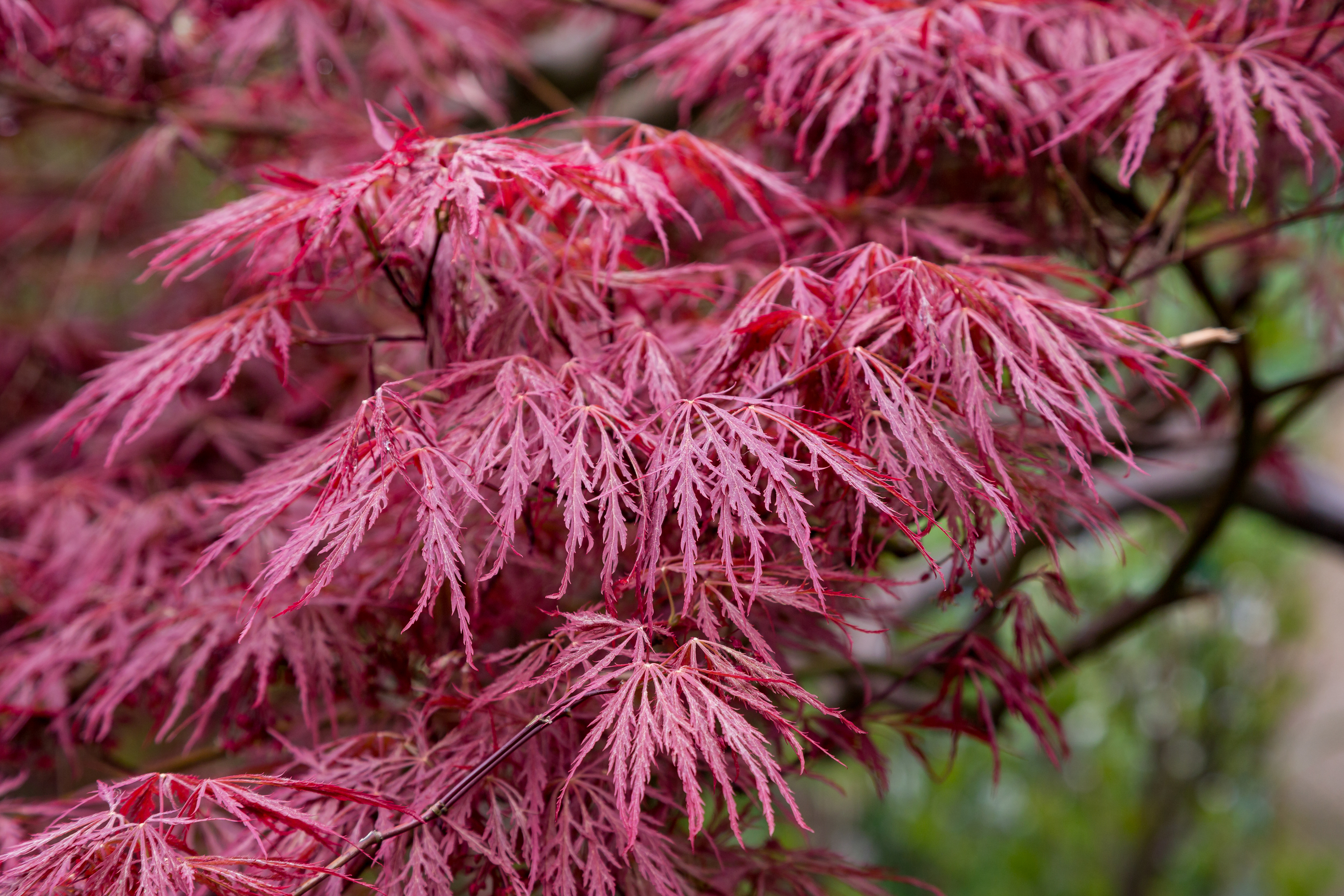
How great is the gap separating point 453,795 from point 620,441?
0.28 m

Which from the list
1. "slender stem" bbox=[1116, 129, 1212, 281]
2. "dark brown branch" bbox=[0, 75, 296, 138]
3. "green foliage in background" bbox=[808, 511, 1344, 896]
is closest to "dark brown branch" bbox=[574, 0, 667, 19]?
"dark brown branch" bbox=[0, 75, 296, 138]

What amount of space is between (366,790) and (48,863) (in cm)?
20

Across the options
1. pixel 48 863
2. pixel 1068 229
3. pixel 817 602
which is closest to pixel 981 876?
pixel 1068 229

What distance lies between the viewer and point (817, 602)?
66 centimetres

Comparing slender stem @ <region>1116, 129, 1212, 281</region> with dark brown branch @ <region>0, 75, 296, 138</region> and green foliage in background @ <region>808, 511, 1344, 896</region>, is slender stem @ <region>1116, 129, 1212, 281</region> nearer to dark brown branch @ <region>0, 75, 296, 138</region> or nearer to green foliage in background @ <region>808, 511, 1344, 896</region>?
dark brown branch @ <region>0, 75, 296, 138</region>

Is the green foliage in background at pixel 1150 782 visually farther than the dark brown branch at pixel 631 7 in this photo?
Yes

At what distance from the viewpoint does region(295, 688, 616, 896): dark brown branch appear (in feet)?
2.06

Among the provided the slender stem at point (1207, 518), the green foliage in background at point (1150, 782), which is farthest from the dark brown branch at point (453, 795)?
the green foliage in background at point (1150, 782)

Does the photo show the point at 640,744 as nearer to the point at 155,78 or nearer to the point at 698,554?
the point at 698,554

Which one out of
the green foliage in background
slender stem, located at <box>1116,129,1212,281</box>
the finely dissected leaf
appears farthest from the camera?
the green foliage in background

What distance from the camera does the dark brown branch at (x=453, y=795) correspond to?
0.63 m

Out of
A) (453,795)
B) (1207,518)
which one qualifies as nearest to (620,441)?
(453,795)

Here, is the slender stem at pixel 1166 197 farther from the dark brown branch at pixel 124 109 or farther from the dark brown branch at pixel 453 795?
the dark brown branch at pixel 124 109

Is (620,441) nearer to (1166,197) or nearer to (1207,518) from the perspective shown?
(1166,197)
